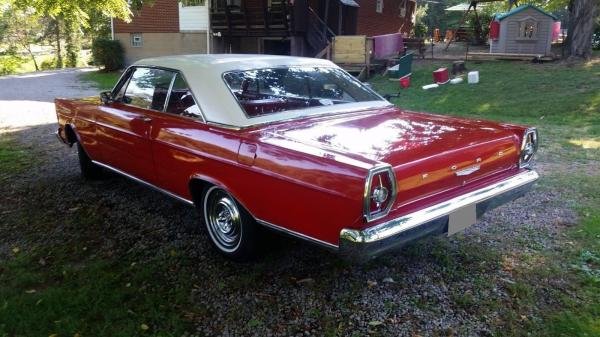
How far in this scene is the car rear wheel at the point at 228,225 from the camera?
3443mm

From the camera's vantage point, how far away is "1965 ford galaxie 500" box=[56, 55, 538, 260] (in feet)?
9.03

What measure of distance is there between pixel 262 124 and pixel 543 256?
7.60 ft

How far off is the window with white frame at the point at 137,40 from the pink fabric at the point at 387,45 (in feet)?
37.3

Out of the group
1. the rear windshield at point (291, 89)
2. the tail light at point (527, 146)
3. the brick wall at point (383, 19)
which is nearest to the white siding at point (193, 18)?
the brick wall at point (383, 19)

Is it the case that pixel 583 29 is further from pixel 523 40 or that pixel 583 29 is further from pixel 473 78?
pixel 473 78

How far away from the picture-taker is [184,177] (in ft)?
12.7

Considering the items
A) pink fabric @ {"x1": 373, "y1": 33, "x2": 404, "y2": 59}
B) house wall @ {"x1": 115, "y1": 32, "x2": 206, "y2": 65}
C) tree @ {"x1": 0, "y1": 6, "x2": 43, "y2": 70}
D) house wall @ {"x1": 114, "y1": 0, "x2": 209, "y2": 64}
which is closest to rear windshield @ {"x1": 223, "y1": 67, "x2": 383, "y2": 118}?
pink fabric @ {"x1": 373, "y1": 33, "x2": 404, "y2": 59}

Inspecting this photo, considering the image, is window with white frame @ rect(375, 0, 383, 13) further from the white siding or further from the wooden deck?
the white siding

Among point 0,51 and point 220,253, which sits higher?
point 0,51

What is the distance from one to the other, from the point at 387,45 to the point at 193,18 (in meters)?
8.14

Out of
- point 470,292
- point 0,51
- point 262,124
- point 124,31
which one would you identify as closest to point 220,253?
point 262,124

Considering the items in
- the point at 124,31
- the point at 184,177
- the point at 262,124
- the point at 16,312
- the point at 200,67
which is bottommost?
the point at 16,312

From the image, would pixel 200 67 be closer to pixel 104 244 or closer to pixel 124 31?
pixel 104 244

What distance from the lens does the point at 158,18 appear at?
69.7 ft
